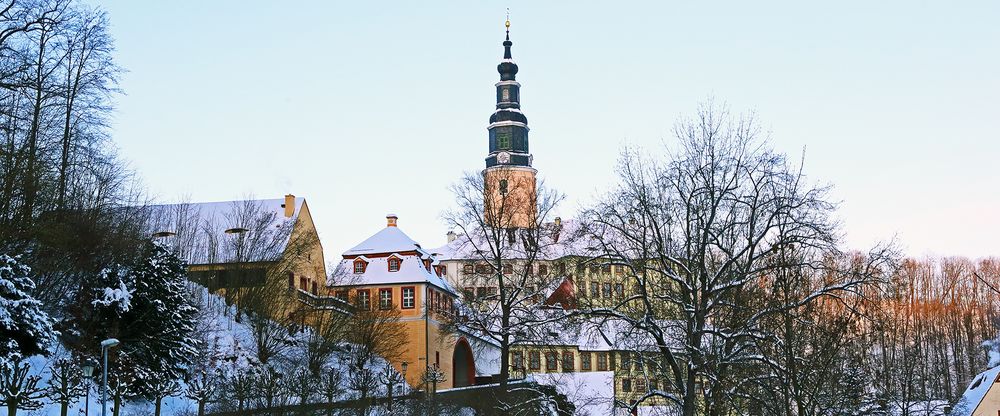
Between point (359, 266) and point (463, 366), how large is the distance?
31.0 ft

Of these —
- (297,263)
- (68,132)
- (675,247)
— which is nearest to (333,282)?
(297,263)

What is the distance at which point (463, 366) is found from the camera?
69938mm

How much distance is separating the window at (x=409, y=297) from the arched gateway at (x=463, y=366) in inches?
201

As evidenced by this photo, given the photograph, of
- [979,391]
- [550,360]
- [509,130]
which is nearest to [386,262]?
[550,360]

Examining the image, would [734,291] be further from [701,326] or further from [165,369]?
[165,369]

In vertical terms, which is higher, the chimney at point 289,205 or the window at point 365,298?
the chimney at point 289,205

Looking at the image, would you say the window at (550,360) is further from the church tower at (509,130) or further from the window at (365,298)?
the church tower at (509,130)

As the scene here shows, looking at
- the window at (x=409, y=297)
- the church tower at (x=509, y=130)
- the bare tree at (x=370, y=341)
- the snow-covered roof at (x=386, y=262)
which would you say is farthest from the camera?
the church tower at (x=509, y=130)

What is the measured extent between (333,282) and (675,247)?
110ft

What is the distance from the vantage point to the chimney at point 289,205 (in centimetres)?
6378

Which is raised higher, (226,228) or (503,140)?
(503,140)

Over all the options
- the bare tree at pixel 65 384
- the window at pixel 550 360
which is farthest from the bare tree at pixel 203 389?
the window at pixel 550 360

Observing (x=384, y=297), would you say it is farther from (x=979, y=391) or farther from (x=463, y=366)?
(x=979, y=391)

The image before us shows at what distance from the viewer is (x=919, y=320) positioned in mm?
80375
